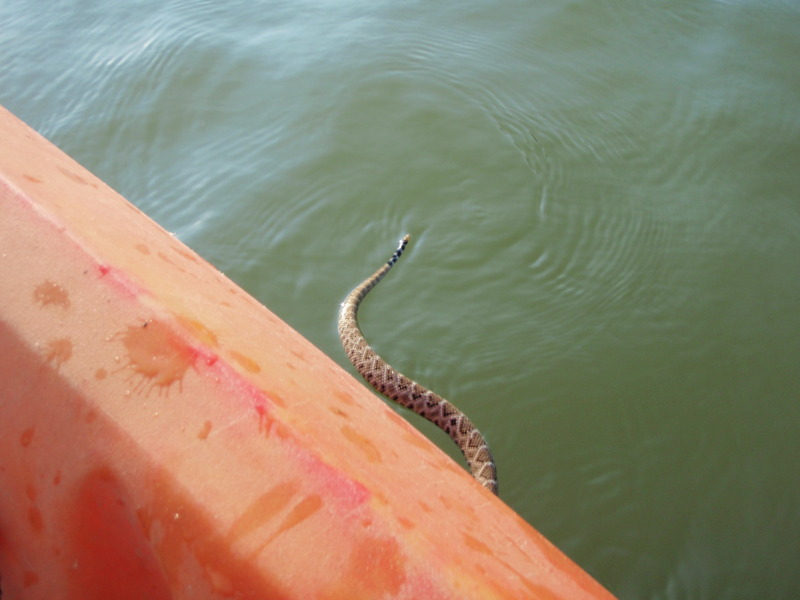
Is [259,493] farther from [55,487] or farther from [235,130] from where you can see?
[235,130]

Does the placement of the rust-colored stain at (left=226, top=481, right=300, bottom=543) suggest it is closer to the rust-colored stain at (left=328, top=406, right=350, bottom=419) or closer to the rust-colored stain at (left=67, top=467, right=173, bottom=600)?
the rust-colored stain at (left=67, top=467, right=173, bottom=600)

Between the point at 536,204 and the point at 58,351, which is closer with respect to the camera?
the point at 58,351

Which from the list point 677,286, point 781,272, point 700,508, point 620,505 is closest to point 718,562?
point 700,508

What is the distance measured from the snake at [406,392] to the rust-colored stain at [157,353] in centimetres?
267

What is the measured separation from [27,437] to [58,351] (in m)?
0.24

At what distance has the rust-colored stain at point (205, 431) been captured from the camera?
181cm

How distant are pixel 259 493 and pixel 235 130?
19.5ft

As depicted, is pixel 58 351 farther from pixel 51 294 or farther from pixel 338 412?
pixel 338 412

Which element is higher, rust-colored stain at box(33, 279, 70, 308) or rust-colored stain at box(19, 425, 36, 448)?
rust-colored stain at box(33, 279, 70, 308)

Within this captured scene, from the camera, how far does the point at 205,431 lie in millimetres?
1826

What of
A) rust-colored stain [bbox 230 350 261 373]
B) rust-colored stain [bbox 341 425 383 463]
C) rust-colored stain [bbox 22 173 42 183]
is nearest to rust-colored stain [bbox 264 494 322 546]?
rust-colored stain [bbox 341 425 383 463]

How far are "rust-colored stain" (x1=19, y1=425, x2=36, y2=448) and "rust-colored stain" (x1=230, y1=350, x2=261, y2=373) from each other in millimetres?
559

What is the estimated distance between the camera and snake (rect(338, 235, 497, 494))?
14.5 ft

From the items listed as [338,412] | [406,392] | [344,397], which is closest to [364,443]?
[338,412]
